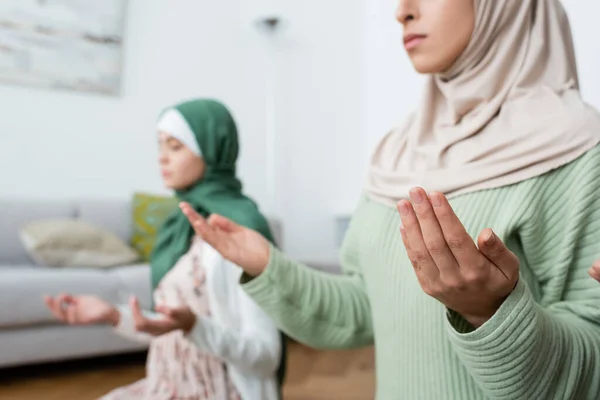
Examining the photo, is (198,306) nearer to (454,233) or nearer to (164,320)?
(164,320)

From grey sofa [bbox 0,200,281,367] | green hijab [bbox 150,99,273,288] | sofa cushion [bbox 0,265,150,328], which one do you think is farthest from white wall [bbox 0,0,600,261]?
green hijab [bbox 150,99,273,288]

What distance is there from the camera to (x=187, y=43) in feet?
11.6

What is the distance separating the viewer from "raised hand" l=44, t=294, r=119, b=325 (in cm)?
107

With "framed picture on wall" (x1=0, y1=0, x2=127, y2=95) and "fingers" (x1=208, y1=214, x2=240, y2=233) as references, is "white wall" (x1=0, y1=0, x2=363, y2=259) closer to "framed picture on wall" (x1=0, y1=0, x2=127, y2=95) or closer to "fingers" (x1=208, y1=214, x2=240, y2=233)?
"framed picture on wall" (x1=0, y1=0, x2=127, y2=95)

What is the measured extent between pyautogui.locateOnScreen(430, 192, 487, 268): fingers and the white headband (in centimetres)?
99

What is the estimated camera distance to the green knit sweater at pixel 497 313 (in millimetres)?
554

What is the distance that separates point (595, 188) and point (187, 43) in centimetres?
323

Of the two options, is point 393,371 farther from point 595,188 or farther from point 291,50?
point 291,50

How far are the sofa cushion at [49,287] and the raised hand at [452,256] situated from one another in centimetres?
199

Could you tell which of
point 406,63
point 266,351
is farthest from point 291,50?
point 266,351

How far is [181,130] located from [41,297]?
3.83 feet

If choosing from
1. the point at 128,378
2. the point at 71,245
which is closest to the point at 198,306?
the point at 128,378

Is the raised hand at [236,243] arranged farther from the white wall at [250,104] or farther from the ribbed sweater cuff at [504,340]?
the white wall at [250,104]

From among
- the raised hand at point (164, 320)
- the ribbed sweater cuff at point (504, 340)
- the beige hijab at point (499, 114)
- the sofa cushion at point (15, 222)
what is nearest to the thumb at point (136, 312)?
the raised hand at point (164, 320)
